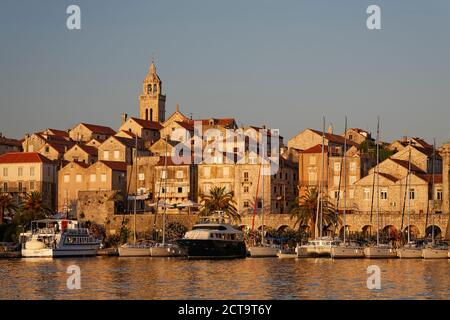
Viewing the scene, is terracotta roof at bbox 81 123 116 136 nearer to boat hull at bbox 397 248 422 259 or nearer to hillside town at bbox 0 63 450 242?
hillside town at bbox 0 63 450 242

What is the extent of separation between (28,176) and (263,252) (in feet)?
129

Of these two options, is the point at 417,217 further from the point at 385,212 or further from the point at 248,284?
the point at 248,284

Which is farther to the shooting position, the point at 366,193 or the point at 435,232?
the point at 366,193

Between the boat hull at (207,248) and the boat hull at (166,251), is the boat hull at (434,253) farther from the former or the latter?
the boat hull at (166,251)

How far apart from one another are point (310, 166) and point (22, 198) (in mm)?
31787

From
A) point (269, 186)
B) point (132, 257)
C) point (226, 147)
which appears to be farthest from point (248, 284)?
point (226, 147)

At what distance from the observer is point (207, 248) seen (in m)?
88.4

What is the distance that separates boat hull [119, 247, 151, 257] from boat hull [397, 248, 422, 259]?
71.2 ft

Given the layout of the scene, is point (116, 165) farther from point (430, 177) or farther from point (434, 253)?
point (434, 253)

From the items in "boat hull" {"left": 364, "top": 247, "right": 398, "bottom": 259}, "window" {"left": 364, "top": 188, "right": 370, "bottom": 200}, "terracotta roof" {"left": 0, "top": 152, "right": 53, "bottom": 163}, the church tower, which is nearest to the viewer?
"boat hull" {"left": 364, "top": 247, "right": 398, "bottom": 259}

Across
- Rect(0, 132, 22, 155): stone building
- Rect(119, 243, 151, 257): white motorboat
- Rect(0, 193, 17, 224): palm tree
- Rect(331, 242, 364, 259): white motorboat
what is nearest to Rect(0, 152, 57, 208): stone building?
Rect(0, 193, 17, 224): palm tree

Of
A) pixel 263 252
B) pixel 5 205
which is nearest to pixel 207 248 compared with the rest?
pixel 263 252

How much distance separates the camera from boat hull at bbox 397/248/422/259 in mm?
88062

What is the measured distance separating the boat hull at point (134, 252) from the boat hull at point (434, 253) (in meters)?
23.7
